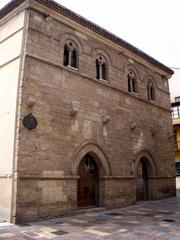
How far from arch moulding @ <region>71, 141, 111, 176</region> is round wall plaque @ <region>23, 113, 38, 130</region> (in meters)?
1.85

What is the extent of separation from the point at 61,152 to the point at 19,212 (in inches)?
89.7

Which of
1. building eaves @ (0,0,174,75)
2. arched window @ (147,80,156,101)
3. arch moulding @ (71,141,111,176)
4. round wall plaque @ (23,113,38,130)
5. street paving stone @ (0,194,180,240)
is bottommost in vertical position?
street paving stone @ (0,194,180,240)

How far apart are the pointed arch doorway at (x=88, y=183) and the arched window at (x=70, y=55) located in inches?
137

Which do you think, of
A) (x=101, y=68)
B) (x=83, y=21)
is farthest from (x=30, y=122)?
(x=83, y=21)

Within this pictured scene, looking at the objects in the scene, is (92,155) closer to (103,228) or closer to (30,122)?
(30,122)

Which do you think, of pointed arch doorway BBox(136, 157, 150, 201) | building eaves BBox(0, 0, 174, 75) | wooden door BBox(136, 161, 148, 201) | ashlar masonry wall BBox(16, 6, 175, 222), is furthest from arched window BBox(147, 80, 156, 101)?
wooden door BBox(136, 161, 148, 201)

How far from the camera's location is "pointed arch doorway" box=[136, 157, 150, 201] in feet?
40.7

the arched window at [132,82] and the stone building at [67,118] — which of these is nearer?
the stone building at [67,118]

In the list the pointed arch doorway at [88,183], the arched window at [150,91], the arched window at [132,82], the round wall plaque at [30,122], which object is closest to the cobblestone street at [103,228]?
the pointed arch doorway at [88,183]

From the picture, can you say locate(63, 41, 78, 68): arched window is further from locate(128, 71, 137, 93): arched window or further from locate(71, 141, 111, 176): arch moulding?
locate(128, 71, 137, 93): arched window

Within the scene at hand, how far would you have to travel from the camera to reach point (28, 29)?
8.73 m

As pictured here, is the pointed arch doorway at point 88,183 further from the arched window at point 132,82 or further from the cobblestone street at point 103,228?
the arched window at point 132,82

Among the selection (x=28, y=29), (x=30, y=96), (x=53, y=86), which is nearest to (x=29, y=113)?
(x=30, y=96)

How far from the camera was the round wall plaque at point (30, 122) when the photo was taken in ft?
26.4
